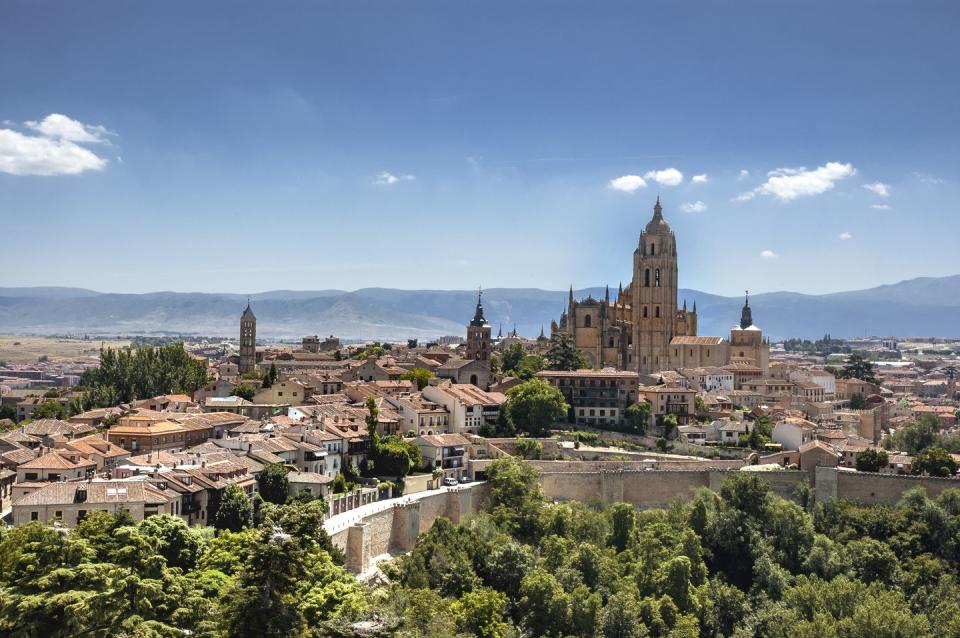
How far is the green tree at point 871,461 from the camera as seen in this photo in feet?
183

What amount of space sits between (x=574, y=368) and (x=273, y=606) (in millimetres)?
46174

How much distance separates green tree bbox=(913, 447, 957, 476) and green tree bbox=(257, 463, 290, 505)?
3284 centimetres

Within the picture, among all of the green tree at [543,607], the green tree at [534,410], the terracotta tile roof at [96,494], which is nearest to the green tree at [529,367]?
the green tree at [534,410]

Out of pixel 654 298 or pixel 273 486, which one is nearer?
pixel 273 486

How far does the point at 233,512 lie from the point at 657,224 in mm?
60824

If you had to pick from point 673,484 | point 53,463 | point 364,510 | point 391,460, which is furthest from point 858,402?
point 53,463

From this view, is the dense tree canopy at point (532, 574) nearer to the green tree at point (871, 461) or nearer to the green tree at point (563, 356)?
the green tree at point (871, 461)

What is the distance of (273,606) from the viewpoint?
2833cm

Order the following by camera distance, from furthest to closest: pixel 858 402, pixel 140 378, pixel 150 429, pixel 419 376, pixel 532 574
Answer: pixel 858 402 → pixel 419 376 → pixel 140 378 → pixel 150 429 → pixel 532 574

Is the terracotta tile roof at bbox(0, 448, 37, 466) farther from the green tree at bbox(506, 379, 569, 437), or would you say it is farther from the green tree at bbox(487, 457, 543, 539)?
the green tree at bbox(506, 379, 569, 437)

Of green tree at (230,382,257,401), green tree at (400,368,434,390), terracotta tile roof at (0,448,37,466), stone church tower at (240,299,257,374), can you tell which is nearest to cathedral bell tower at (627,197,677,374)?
green tree at (400,368,434,390)

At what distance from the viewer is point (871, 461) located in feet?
183

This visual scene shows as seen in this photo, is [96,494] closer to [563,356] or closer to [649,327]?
[563,356]

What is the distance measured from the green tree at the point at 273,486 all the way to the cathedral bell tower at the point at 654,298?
5072 cm
